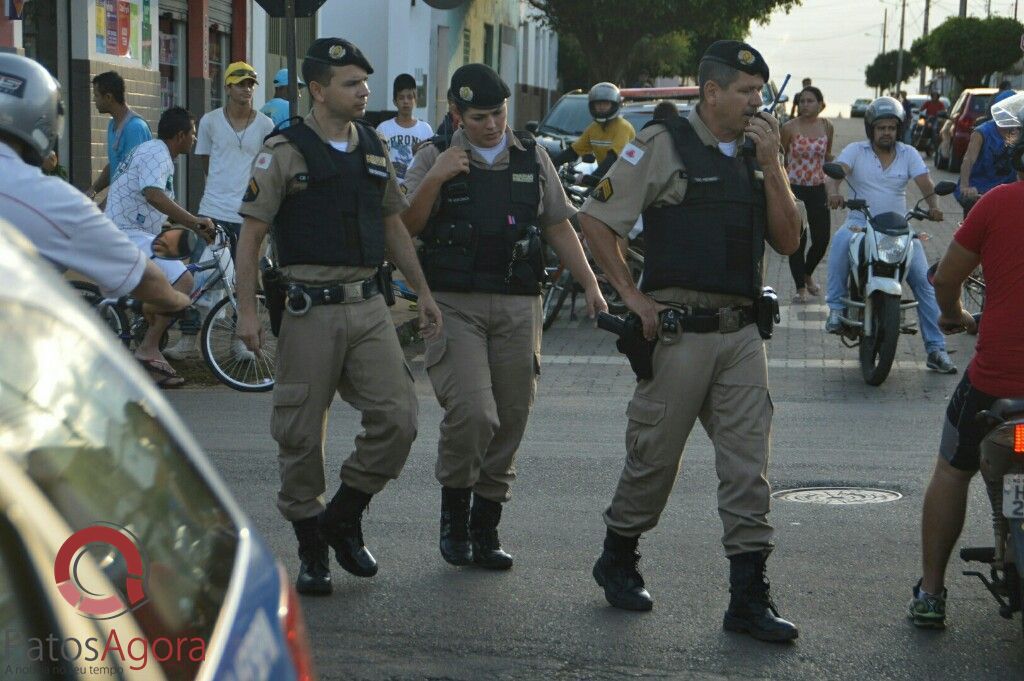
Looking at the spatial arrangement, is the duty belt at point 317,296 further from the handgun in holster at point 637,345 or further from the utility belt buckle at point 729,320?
the utility belt buckle at point 729,320

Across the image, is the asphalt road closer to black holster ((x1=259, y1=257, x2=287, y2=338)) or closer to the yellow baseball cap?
black holster ((x1=259, y1=257, x2=287, y2=338))

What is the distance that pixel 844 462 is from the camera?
26.7ft

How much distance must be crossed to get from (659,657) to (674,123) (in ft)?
5.88

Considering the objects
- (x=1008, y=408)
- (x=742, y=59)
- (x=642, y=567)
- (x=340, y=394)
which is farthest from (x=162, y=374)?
(x=1008, y=408)

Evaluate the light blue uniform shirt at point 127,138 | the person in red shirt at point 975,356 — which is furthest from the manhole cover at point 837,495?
the light blue uniform shirt at point 127,138

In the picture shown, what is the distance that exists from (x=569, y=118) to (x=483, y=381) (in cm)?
1668

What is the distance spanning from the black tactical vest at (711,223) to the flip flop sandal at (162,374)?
5.84m

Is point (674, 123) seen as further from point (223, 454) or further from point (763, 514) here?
point (223, 454)

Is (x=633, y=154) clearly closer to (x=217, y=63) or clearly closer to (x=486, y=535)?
(x=486, y=535)

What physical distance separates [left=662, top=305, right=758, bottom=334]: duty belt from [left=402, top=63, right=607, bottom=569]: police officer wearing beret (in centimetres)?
67

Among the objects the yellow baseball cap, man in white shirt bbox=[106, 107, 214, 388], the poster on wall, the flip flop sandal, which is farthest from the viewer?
the poster on wall

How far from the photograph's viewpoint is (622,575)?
554 cm

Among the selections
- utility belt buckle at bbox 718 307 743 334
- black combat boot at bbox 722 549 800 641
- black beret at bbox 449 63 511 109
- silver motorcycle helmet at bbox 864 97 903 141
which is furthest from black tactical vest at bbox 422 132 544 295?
silver motorcycle helmet at bbox 864 97 903 141

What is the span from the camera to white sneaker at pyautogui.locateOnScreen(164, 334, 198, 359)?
11.4 meters
